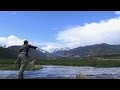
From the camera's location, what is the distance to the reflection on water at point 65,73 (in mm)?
8383

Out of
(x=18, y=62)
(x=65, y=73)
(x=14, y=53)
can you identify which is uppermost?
(x=14, y=53)

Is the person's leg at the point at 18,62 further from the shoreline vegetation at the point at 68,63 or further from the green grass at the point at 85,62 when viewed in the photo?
the green grass at the point at 85,62

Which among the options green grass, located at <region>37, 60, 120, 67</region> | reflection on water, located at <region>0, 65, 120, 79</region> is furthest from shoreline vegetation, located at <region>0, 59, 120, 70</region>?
A: reflection on water, located at <region>0, 65, 120, 79</region>

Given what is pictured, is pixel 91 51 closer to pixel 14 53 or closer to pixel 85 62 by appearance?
pixel 85 62

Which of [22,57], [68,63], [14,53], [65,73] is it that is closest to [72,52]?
[68,63]

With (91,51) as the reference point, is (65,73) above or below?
below

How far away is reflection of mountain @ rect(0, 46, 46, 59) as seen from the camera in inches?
339

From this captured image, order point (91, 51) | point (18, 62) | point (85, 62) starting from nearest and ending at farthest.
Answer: point (18, 62) < point (85, 62) < point (91, 51)

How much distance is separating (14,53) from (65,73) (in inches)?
40.3

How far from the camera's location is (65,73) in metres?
8.59

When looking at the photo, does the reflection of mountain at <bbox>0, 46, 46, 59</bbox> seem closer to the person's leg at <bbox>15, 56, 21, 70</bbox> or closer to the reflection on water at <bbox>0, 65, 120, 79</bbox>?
the person's leg at <bbox>15, 56, 21, 70</bbox>
